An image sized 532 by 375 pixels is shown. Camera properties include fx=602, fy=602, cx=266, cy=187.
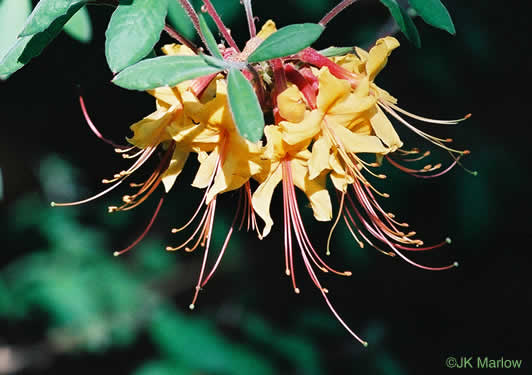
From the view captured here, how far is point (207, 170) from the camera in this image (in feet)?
3.43

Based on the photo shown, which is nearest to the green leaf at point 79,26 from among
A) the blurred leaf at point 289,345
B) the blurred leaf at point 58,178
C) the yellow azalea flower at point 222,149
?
the yellow azalea flower at point 222,149

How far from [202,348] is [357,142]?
127 cm

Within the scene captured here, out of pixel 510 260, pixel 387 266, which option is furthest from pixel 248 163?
pixel 510 260

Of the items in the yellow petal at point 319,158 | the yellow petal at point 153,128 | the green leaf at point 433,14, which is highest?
the yellow petal at point 153,128

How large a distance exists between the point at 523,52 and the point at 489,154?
15.1 inches

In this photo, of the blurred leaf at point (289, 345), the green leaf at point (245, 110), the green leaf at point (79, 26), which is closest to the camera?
the green leaf at point (245, 110)

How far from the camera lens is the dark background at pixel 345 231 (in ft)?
6.53

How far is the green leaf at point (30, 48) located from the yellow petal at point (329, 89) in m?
0.45

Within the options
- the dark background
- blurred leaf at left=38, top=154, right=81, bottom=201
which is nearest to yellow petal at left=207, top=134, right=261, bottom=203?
the dark background

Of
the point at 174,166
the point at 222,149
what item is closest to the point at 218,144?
the point at 222,149

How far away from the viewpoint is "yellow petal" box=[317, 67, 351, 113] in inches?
39.4

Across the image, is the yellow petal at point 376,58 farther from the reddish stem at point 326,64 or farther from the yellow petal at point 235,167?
the yellow petal at point 235,167

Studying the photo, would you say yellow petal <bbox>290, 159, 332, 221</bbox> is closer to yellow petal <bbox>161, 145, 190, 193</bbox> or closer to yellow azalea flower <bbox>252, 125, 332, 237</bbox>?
yellow azalea flower <bbox>252, 125, 332, 237</bbox>

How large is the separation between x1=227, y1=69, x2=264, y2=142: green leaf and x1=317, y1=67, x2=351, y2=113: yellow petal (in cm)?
19
